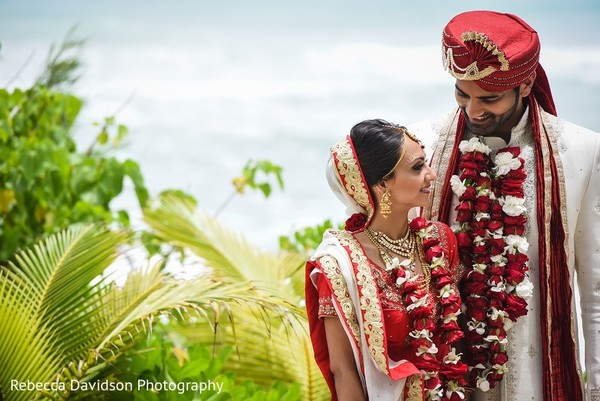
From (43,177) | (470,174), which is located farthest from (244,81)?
(470,174)

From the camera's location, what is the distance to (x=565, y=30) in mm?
6391

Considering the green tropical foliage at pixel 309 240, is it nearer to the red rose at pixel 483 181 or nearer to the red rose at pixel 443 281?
the red rose at pixel 483 181

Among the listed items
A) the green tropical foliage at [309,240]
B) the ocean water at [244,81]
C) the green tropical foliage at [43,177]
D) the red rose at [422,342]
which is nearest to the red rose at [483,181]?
the red rose at [422,342]

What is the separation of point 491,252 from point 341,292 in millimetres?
498

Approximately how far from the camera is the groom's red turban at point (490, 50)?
9.20ft

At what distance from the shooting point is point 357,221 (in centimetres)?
284

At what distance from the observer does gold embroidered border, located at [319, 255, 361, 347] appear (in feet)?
8.77

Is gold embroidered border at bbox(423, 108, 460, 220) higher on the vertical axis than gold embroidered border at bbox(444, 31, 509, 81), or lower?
lower

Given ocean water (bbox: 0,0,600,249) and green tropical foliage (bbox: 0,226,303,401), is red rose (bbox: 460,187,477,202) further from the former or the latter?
ocean water (bbox: 0,0,600,249)

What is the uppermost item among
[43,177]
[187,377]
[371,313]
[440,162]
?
[43,177]

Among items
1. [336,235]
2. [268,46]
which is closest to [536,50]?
[336,235]

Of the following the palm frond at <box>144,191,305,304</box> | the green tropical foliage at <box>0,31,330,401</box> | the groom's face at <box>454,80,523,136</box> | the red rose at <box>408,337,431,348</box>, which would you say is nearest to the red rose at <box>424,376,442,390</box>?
the red rose at <box>408,337,431,348</box>

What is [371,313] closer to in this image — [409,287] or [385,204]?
[409,287]

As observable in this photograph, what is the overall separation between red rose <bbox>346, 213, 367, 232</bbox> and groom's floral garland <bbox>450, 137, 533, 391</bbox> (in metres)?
0.31
